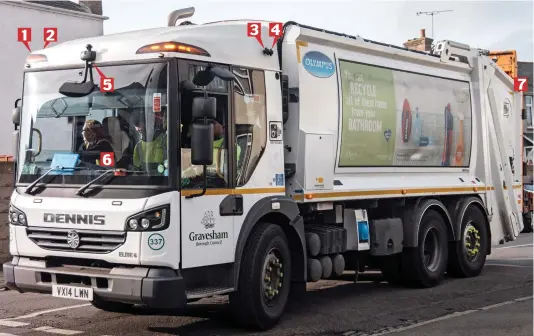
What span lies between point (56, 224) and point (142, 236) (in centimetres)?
94

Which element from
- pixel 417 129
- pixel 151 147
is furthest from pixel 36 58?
pixel 417 129

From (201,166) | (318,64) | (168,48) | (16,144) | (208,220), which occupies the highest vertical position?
(318,64)

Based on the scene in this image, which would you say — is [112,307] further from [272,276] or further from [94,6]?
[94,6]

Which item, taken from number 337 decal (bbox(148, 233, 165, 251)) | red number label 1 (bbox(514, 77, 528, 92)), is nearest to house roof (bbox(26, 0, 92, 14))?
red number label 1 (bbox(514, 77, 528, 92))

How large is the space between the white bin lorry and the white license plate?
0.02 metres

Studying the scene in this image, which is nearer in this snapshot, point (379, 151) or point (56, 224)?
point (56, 224)

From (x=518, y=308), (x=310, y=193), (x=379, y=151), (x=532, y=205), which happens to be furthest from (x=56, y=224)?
(x=532, y=205)

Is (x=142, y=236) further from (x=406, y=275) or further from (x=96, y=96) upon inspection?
(x=406, y=275)

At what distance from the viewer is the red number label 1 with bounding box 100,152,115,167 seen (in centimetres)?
735

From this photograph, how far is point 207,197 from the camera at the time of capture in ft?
24.5

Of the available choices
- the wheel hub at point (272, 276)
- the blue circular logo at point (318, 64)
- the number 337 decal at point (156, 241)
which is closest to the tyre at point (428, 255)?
the blue circular logo at point (318, 64)

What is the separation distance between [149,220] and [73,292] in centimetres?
100

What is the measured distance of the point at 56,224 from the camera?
7.45 meters

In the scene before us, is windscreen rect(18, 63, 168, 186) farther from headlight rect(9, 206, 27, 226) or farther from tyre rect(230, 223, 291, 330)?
tyre rect(230, 223, 291, 330)
